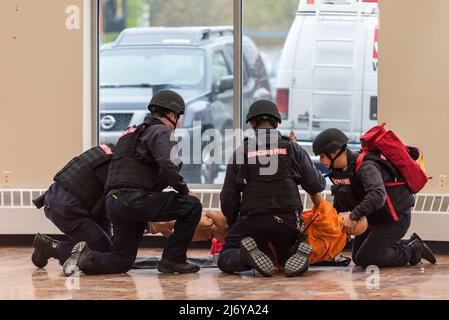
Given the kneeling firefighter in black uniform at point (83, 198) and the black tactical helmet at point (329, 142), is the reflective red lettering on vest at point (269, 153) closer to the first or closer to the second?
the black tactical helmet at point (329, 142)

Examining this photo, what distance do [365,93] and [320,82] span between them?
1.25 ft

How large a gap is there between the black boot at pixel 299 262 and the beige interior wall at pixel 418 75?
161 centimetres

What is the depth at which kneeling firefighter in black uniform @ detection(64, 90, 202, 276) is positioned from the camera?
5668 millimetres

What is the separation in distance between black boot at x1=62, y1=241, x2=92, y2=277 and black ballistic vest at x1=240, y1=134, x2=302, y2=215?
1036mm

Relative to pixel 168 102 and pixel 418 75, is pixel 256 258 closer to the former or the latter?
pixel 168 102

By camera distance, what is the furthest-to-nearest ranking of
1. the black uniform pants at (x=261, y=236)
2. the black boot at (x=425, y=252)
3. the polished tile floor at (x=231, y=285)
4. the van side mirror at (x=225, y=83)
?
the van side mirror at (x=225, y=83), the black boot at (x=425, y=252), the black uniform pants at (x=261, y=236), the polished tile floor at (x=231, y=285)

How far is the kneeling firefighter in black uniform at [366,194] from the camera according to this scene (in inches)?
235

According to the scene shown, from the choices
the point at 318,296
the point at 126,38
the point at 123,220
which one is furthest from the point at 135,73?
the point at 318,296

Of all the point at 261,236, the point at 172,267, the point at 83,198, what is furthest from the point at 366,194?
the point at 83,198

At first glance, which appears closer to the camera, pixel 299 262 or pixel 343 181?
pixel 299 262

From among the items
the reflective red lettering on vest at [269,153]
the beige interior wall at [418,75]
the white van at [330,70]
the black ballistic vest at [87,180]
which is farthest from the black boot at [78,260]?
the beige interior wall at [418,75]

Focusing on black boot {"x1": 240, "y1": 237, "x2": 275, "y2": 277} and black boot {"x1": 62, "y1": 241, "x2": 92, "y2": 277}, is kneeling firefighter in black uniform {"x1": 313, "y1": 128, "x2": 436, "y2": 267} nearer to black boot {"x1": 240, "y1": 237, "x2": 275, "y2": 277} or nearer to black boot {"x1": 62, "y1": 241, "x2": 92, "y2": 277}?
black boot {"x1": 240, "y1": 237, "x2": 275, "y2": 277}

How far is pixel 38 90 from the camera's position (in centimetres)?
743

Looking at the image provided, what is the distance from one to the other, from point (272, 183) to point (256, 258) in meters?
0.49
